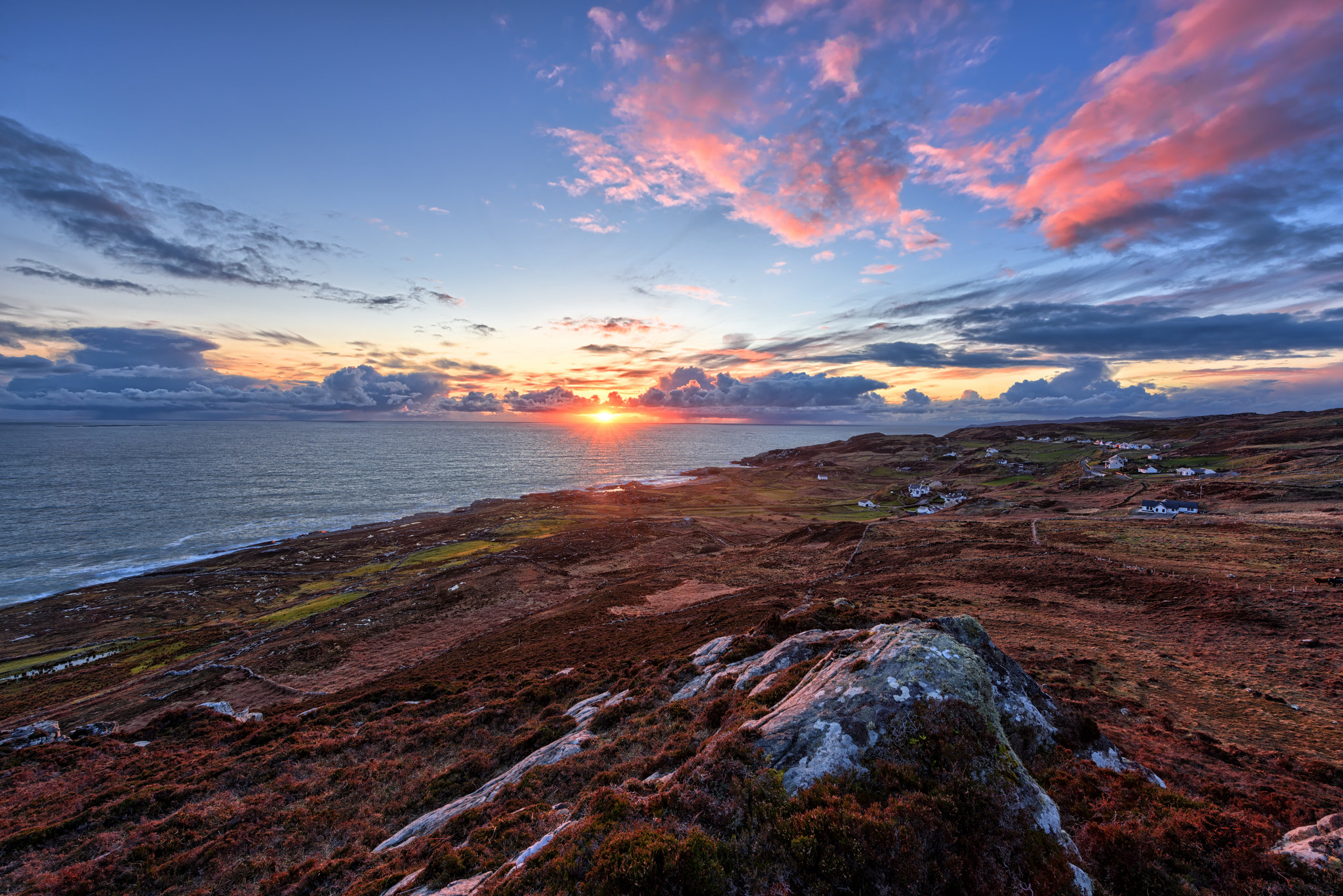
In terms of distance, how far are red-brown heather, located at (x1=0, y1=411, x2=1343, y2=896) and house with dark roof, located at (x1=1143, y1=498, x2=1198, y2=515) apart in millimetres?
4654

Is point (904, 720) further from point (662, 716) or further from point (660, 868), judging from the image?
point (662, 716)

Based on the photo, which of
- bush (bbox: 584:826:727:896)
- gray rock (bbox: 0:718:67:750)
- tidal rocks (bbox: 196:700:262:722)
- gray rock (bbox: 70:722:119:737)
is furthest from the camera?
tidal rocks (bbox: 196:700:262:722)

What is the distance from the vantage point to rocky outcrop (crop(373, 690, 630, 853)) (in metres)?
13.1

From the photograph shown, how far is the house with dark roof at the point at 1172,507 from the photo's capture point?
2364 inches

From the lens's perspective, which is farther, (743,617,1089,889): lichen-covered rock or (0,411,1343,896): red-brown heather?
(743,617,1089,889): lichen-covered rock

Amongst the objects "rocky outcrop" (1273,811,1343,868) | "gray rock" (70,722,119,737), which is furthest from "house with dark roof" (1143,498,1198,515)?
"gray rock" (70,722,119,737)

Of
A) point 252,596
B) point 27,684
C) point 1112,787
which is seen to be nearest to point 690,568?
point 1112,787

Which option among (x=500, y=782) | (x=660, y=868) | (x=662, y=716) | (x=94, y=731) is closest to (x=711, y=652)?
(x=662, y=716)

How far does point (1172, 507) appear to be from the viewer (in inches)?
2391

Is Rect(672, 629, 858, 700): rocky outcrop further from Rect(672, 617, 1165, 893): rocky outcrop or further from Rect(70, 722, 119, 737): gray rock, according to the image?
Rect(70, 722, 119, 737): gray rock

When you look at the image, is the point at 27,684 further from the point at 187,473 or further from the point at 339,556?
the point at 187,473

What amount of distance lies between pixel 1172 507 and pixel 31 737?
345 ft

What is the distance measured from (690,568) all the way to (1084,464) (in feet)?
400

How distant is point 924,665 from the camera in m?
10.7
